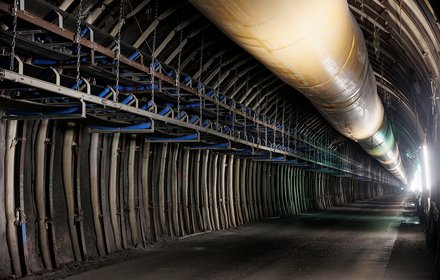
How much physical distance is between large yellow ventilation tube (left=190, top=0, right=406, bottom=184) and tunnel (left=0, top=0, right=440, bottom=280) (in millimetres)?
23

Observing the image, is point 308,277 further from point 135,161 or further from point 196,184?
point 196,184

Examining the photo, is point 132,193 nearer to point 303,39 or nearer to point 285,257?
point 285,257

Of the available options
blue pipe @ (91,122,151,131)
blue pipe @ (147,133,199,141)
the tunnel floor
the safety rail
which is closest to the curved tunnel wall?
blue pipe @ (91,122,151,131)

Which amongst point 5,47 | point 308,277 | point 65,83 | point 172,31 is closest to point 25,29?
point 5,47

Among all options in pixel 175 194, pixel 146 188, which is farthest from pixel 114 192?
pixel 175 194

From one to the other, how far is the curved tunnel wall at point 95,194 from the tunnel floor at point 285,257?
755 millimetres

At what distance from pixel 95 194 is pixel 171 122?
7.52ft

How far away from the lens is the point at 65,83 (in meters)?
8.16

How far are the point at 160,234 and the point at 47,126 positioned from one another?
4523mm

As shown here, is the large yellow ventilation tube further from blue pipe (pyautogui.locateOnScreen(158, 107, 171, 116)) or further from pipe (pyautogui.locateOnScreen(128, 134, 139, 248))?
pipe (pyautogui.locateOnScreen(128, 134, 139, 248))

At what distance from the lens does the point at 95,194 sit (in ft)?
30.9

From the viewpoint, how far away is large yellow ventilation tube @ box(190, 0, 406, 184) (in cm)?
443

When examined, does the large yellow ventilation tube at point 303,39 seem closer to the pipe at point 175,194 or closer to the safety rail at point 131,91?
the safety rail at point 131,91

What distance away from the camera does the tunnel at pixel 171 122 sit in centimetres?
593
